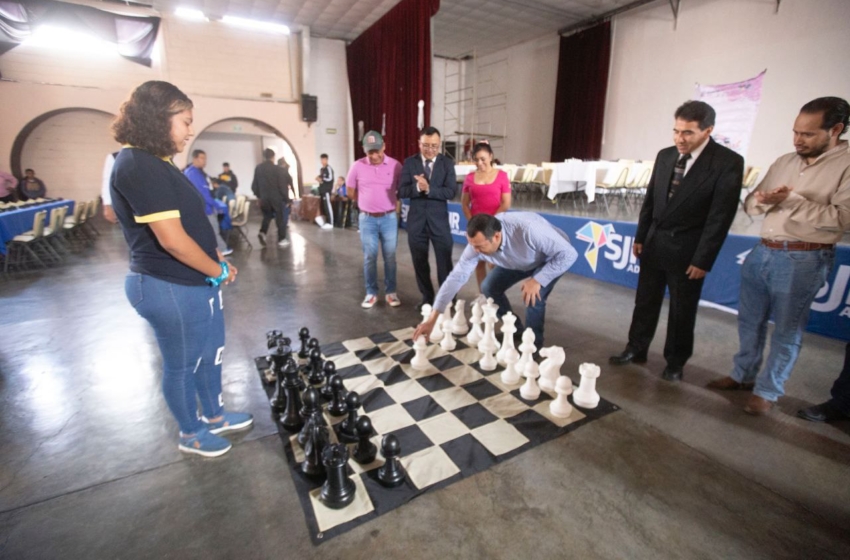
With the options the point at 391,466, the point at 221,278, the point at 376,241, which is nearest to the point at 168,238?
the point at 221,278

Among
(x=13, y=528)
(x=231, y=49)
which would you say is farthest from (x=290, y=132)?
(x=13, y=528)

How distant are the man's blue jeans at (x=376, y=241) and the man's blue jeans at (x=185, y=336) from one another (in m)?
1.71

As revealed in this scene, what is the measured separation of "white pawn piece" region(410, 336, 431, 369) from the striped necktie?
1.42 m

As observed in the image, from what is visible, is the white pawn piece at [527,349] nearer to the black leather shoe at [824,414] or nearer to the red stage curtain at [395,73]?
the black leather shoe at [824,414]

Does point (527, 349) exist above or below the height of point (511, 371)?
above

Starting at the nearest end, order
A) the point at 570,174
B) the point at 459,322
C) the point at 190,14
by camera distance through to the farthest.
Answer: the point at 459,322 → the point at 570,174 → the point at 190,14

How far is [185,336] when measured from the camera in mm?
1381

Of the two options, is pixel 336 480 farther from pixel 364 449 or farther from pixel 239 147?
pixel 239 147

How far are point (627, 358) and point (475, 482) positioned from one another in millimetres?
1347

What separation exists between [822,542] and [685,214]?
51.6 inches

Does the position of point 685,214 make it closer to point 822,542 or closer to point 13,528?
point 822,542

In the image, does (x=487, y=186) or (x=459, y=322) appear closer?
(x=459, y=322)

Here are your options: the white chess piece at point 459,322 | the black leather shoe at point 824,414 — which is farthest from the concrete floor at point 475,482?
the white chess piece at point 459,322

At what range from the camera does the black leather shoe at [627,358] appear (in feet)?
7.59
